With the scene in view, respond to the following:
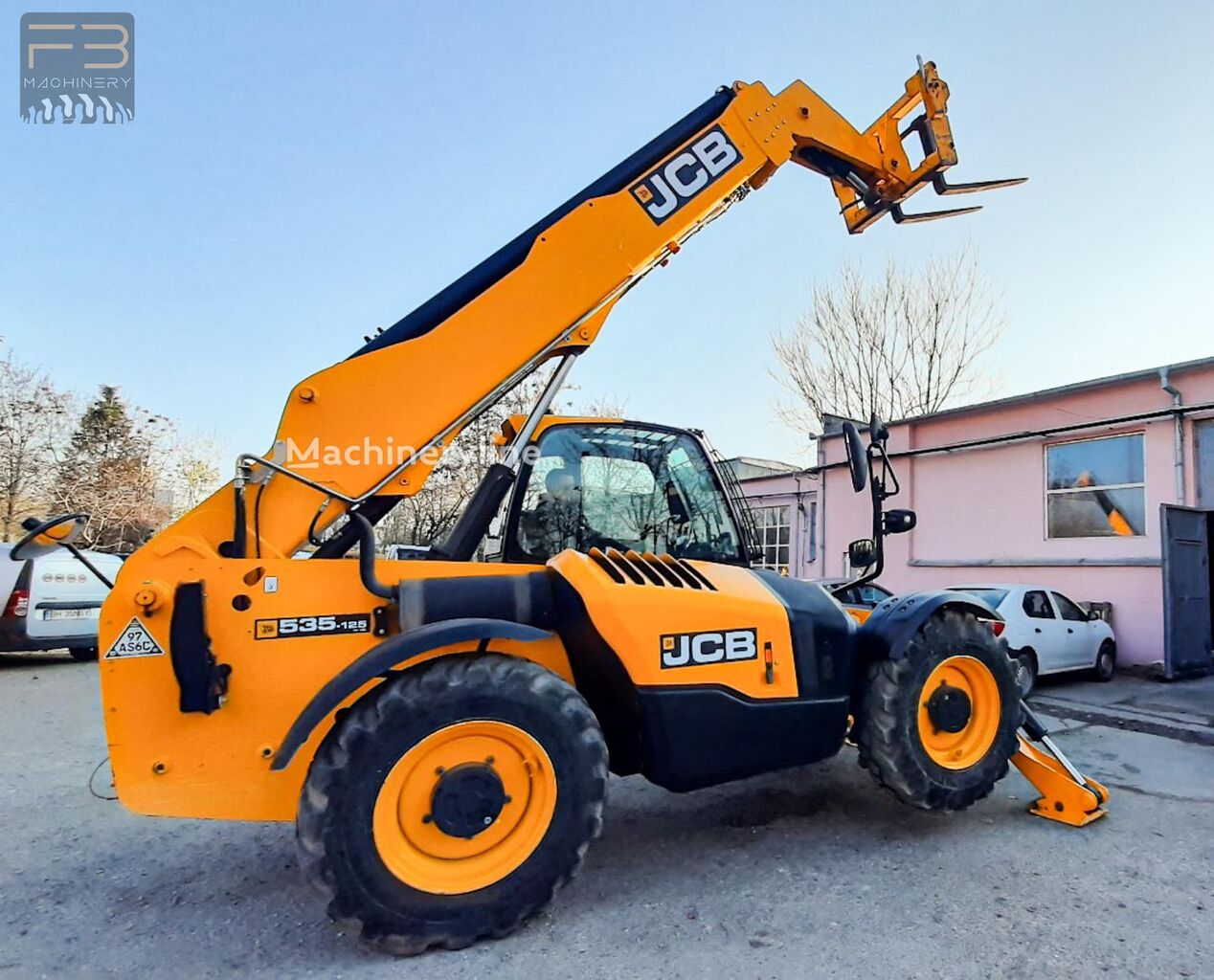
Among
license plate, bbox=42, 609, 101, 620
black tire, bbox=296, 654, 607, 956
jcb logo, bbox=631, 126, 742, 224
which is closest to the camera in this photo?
black tire, bbox=296, 654, 607, 956

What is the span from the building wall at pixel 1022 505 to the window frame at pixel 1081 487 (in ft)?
0.11

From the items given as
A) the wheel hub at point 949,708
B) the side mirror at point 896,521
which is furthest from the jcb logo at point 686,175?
the wheel hub at point 949,708

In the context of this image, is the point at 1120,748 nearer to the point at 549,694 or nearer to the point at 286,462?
the point at 549,694

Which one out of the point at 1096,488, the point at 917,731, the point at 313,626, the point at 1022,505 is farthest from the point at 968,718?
the point at 1022,505

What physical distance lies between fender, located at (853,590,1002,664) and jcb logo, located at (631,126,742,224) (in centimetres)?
245

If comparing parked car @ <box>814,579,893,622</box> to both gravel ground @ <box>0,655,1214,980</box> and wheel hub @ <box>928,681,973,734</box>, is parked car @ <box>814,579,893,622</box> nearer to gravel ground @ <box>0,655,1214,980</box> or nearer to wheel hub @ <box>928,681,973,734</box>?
wheel hub @ <box>928,681,973,734</box>

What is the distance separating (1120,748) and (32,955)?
7460 millimetres

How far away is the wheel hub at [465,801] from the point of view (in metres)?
2.77

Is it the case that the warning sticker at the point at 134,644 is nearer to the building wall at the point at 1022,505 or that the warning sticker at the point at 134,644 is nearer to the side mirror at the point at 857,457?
the side mirror at the point at 857,457

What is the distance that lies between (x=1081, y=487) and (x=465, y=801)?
12277 mm

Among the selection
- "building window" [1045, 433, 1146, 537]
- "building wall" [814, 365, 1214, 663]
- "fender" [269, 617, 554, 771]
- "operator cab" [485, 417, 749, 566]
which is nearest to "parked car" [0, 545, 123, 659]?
"operator cab" [485, 417, 749, 566]

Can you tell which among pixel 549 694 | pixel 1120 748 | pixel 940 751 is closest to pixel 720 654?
pixel 549 694

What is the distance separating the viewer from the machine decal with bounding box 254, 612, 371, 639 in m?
2.84

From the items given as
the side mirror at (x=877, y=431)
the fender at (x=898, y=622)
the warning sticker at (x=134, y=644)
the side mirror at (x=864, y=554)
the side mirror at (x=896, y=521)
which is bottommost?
the fender at (x=898, y=622)
